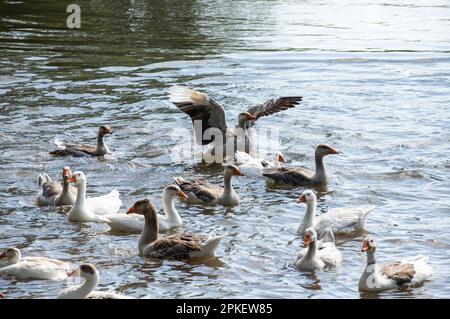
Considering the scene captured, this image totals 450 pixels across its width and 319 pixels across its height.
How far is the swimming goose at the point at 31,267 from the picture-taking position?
38.6 feet

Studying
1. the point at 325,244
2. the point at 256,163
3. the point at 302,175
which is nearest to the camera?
the point at 325,244

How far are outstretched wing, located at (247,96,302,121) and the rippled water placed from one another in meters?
0.70

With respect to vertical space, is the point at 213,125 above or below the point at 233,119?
above

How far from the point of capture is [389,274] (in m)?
11.8

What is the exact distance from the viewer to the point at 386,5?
37000 millimetres

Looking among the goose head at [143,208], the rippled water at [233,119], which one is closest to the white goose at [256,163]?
the rippled water at [233,119]

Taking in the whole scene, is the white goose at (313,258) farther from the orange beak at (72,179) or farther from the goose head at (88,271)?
the orange beak at (72,179)

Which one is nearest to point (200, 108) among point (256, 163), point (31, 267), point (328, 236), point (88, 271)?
point (256, 163)

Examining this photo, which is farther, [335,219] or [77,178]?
[77,178]

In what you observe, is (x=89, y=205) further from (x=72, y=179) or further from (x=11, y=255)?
(x=11, y=255)

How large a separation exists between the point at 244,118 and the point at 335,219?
189 inches
